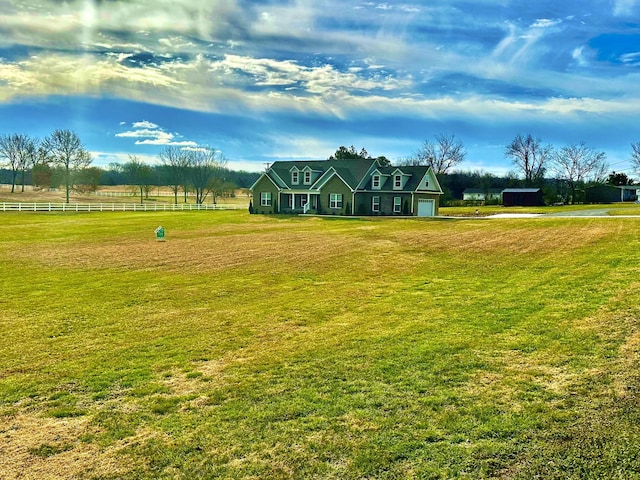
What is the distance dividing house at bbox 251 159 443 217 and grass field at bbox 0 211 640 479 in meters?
32.9

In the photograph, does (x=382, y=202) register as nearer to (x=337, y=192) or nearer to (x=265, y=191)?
(x=337, y=192)

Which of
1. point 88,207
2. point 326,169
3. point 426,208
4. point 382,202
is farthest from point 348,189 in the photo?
point 88,207

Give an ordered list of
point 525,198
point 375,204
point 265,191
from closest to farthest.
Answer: point 375,204, point 265,191, point 525,198

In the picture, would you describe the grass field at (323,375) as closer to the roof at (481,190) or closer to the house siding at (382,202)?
the house siding at (382,202)

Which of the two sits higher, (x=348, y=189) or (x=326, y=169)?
(x=326, y=169)

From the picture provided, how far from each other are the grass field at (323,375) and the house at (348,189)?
108 ft

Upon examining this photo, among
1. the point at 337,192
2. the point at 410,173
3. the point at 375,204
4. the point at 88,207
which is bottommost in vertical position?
the point at 88,207

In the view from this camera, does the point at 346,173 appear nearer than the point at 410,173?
No

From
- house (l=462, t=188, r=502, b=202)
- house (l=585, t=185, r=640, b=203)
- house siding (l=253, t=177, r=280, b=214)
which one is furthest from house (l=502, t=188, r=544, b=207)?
house siding (l=253, t=177, r=280, b=214)

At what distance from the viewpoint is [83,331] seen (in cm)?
780

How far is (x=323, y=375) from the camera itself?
5.86m

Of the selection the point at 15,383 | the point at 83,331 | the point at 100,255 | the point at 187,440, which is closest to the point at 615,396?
the point at 187,440

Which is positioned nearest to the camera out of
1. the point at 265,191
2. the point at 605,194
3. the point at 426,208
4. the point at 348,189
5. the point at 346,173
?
the point at 348,189

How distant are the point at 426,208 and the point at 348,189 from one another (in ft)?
25.8
